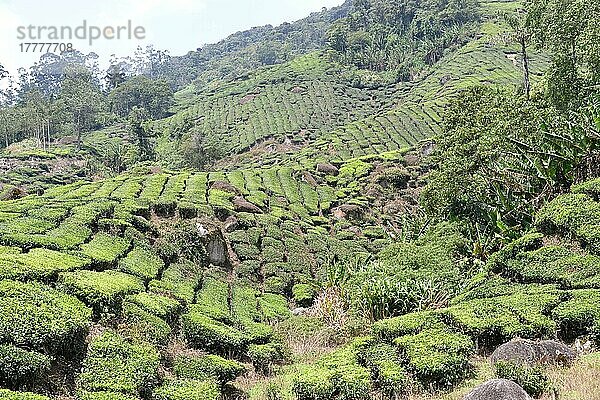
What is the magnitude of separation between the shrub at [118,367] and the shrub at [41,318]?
531mm

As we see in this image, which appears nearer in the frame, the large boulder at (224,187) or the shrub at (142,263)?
the shrub at (142,263)

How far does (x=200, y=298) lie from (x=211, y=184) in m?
19.6

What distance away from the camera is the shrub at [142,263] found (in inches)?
683

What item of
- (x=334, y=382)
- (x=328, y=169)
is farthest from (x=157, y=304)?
(x=328, y=169)

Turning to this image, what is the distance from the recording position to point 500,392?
8344 millimetres

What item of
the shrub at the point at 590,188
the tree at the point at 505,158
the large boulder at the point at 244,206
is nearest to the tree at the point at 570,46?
the tree at the point at 505,158

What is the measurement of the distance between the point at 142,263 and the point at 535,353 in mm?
12997

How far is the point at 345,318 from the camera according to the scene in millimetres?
16562

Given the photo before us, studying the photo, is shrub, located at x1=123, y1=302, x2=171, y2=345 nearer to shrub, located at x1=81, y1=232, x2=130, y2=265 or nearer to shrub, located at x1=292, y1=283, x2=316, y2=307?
shrub, located at x1=81, y1=232, x2=130, y2=265

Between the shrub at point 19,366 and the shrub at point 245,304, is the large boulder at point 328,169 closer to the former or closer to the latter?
the shrub at point 245,304

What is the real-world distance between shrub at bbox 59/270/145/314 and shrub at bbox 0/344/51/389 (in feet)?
9.64

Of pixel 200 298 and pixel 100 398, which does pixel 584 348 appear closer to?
pixel 100 398

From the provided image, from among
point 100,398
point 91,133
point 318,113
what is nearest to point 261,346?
point 100,398

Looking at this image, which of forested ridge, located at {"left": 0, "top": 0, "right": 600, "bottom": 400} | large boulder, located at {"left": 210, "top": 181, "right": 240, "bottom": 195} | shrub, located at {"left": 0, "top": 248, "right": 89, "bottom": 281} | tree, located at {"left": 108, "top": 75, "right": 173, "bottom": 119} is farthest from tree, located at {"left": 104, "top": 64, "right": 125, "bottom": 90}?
shrub, located at {"left": 0, "top": 248, "right": 89, "bottom": 281}
